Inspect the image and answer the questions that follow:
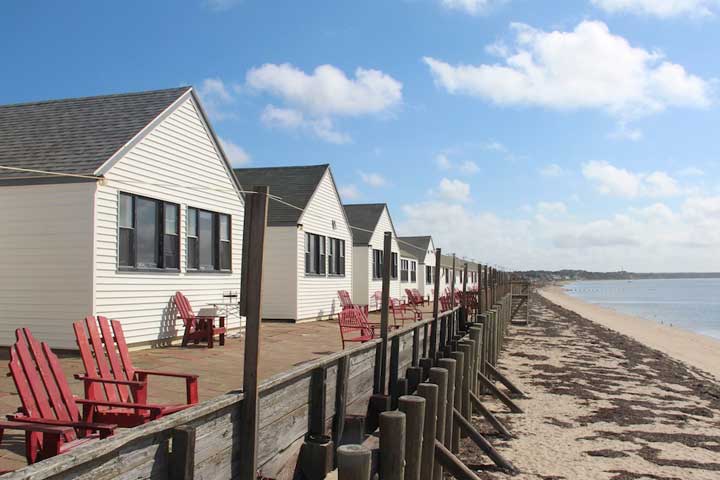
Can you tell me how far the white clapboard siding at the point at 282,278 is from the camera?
17.6 meters

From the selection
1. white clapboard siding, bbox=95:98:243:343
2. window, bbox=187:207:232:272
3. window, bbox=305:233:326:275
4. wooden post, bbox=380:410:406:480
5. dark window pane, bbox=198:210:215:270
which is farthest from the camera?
window, bbox=305:233:326:275

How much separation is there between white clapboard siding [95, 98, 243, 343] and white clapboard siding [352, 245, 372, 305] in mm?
10467

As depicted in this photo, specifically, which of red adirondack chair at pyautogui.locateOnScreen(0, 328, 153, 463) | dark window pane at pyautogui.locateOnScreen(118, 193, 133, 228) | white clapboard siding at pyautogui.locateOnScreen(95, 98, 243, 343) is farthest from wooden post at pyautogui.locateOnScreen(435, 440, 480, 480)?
dark window pane at pyautogui.locateOnScreen(118, 193, 133, 228)

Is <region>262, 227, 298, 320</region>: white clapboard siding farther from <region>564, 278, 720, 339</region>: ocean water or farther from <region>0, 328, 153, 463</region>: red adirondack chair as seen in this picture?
<region>564, 278, 720, 339</region>: ocean water

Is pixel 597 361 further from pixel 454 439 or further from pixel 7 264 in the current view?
pixel 7 264

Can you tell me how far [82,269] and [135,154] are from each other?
2278 millimetres

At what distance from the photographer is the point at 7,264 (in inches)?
408

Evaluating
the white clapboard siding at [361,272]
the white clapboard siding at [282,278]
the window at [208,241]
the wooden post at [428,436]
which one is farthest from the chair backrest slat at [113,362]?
the white clapboard siding at [361,272]

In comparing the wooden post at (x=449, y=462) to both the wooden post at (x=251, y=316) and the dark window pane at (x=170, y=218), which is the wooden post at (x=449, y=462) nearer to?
the wooden post at (x=251, y=316)

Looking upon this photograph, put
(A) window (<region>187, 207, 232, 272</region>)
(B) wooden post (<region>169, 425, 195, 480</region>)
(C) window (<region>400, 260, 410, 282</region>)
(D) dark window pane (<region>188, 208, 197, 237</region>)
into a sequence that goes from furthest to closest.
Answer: (C) window (<region>400, 260, 410, 282</region>) < (A) window (<region>187, 207, 232, 272</region>) < (D) dark window pane (<region>188, 208, 197, 237</region>) < (B) wooden post (<region>169, 425, 195, 480</region>)

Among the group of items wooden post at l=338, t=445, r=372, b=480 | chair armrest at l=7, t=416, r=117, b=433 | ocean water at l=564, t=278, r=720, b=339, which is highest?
chair armrest at l=7, t=416, r=117, b=433

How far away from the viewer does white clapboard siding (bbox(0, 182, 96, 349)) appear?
9867 millimetres

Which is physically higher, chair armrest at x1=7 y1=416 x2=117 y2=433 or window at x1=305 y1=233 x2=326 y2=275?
window at x1=305 y1=233 x2=326 y2=275

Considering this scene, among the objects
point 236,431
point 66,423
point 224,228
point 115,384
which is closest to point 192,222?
point 224,228
